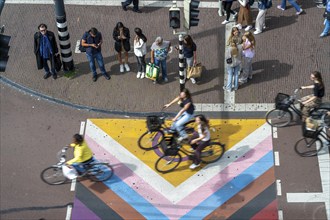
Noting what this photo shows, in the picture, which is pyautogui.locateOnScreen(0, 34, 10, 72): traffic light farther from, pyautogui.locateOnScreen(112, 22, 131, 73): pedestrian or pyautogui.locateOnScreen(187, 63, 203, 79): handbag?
pyautogui.locateOnScreen(187, 63, 203, 79): handbag

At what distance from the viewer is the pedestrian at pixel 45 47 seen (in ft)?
57.9

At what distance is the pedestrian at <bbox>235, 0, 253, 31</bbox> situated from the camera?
756 inches

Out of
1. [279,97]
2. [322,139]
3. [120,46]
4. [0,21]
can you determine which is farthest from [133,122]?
[0,21]

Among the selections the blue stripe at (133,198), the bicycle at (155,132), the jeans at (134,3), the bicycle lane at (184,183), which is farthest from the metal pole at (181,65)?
the jeans at (134,3)

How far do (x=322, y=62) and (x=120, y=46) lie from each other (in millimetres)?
6005

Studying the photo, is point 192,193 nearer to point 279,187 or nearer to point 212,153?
point 212,153

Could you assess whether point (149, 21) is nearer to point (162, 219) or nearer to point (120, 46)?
point (120, 46)

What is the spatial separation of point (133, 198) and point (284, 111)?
4.67 meters

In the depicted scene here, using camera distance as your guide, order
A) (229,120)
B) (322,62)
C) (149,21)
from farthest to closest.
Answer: (149,21), (322,62), (229,120)

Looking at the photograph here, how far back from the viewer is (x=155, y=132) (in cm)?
1670

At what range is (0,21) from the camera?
811 inches

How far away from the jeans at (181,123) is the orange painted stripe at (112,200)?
7.45 ft

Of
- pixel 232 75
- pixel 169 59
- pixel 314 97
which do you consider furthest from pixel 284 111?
pixel 169 59

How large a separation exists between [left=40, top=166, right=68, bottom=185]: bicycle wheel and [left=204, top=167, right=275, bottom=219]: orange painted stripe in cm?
381
